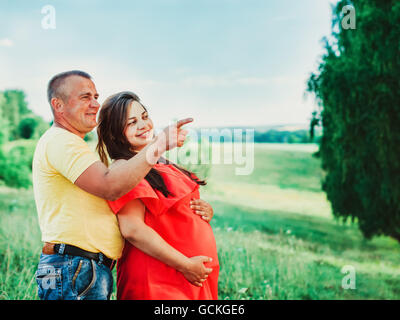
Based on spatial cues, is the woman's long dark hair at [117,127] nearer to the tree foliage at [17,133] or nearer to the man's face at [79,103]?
the man's face at [79,103]

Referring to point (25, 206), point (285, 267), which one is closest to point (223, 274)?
point (285, 267)

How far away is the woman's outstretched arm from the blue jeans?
7.5 inches

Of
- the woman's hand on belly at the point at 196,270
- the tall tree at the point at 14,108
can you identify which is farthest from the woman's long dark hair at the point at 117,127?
the tall tree at the point at 14,108

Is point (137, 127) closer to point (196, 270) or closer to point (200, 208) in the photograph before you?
point (200, 208)

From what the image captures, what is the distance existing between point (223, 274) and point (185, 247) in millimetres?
2527

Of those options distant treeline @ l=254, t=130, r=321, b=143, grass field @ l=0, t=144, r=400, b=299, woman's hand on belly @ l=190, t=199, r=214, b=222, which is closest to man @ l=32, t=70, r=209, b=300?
woman's hand on belly @ l=190, t=199, r=214, b=222

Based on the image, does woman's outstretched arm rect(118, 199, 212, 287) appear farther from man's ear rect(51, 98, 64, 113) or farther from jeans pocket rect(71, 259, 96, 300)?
man's ear rect(51, 98, 64, 113)

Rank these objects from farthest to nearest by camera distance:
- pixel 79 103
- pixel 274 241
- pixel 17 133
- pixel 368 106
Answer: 1. pixel 17 133
2. pixel 274 241
3. pixel 368 106
4. pixel 79 103

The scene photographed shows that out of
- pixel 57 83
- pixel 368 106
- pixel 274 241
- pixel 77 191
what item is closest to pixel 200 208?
pixel 77 191

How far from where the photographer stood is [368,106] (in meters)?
5.70

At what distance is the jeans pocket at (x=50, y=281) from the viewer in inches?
58.9

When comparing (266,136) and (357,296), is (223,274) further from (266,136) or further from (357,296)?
(266,136)

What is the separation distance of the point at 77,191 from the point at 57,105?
39 cm
